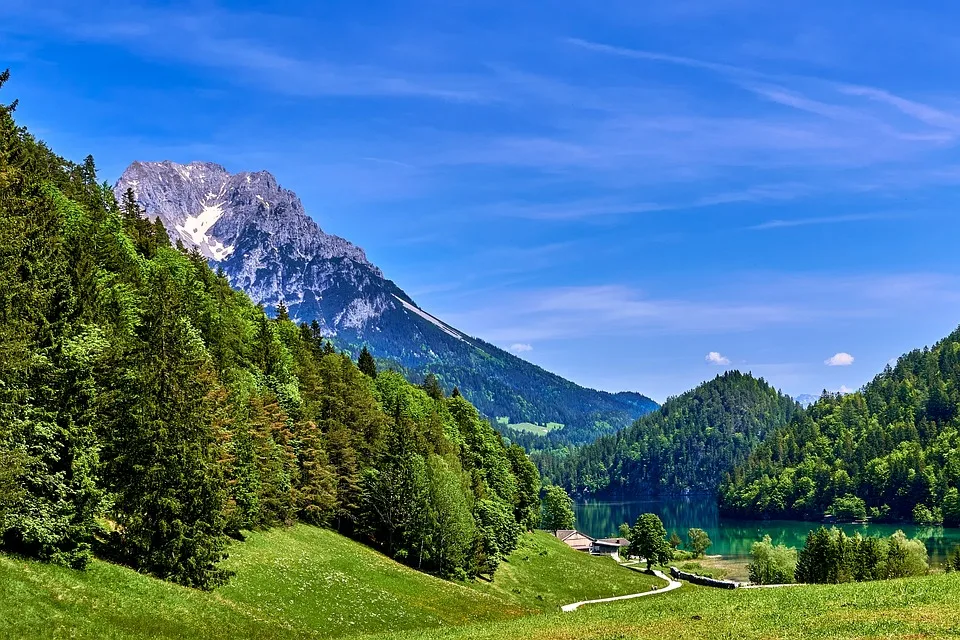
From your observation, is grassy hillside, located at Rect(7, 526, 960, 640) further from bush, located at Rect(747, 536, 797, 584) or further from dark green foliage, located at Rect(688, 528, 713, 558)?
dark green foliage, located at Rect(688, 528, 713, 558)

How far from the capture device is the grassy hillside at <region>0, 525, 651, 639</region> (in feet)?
108

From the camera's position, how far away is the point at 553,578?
99000mm

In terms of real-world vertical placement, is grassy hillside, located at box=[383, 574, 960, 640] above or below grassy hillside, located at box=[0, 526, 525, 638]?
above

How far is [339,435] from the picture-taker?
275ft

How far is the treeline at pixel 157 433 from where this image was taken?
1453 inches

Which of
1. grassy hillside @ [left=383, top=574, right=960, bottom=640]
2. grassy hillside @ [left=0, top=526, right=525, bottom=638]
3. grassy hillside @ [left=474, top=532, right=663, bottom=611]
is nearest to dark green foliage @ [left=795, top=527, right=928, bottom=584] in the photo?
grassy hillside @ [left=474, top=532, right=663, bottom=611]

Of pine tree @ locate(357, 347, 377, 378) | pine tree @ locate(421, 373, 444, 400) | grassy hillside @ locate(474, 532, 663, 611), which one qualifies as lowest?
grassy hillside @ locate(474, 532, 663, 611)

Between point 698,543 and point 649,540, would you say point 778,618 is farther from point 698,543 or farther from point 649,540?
point 698,543

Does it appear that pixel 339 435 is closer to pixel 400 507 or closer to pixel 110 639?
pixel 400 507

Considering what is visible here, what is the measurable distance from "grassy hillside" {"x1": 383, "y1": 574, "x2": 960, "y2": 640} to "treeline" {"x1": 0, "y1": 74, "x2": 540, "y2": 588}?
49.0 ft

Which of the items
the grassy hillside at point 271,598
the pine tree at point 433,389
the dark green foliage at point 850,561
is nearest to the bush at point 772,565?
the dark green foliage at point 850,561

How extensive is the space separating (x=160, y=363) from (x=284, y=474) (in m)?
25.9

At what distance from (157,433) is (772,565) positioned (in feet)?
343

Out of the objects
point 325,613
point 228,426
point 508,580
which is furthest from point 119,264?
point 508,580
